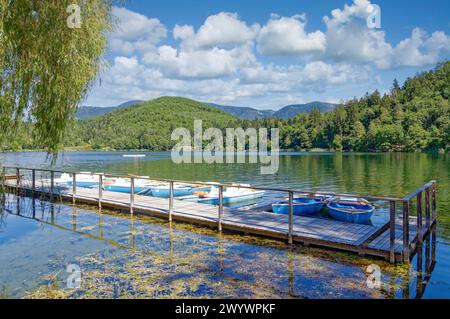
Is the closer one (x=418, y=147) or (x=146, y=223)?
(x=146, y=223)

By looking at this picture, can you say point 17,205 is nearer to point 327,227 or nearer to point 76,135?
point 76,135

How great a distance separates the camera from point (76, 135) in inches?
307

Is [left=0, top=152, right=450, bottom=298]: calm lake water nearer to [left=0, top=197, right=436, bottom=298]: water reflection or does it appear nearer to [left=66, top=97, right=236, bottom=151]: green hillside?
[left=0, top=197, right=436, bottom=298]: water reflection

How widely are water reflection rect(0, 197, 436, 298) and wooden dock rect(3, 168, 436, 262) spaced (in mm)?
325

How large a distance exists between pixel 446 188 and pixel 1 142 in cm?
2678

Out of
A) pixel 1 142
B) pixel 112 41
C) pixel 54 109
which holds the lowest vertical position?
pixel 1 142

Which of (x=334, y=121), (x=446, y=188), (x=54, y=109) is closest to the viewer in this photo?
(x=54, y=109)

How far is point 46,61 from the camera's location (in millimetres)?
6000

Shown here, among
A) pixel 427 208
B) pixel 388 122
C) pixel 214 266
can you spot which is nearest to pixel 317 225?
pixel 427 208

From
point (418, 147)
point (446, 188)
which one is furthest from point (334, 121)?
point (446, 188)

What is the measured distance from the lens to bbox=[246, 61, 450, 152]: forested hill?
9794 cm

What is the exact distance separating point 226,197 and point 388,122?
10918 cm
